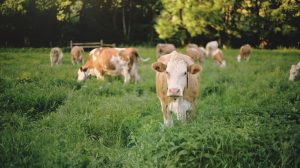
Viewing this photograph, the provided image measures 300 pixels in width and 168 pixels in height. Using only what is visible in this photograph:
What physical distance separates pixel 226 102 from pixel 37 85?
5004 mm

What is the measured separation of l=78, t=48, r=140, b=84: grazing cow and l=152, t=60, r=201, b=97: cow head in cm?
611

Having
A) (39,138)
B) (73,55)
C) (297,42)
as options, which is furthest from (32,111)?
(297,42)

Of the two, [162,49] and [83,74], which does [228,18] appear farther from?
[83,74]

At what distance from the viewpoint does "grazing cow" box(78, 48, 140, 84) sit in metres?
12.2

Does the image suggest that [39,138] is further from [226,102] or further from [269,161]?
[226,102]

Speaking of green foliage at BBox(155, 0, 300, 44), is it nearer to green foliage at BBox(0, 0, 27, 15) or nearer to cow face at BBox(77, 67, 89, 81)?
cow face at BBox(77, 67, 89, 81)

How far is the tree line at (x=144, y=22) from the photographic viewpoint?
67.4 feet

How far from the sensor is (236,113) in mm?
5469

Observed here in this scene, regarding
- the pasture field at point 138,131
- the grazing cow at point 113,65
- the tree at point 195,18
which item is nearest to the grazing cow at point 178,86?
the pasture field at point 138,131

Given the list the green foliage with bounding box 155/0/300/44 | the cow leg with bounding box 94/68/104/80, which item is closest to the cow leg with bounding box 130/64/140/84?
the cow leg with bounding box 94/68/104/80

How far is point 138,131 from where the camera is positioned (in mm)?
6062

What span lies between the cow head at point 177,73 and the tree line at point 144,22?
1101 centimetres

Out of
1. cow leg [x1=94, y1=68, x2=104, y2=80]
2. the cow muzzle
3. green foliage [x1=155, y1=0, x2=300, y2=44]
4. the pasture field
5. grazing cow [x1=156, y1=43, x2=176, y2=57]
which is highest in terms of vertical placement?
green foliage [x1=155, y1=0, x2=300, y2=44]

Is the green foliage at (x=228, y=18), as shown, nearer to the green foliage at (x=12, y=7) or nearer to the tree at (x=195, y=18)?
the tree at (x=195, y=18)
